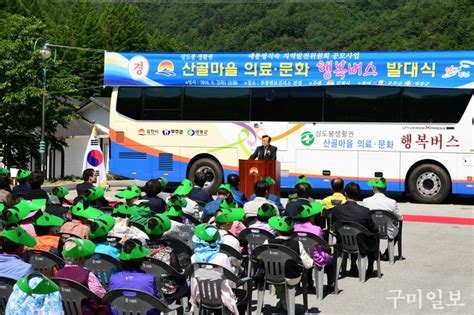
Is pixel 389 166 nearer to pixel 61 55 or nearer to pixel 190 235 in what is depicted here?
pixel 190 235

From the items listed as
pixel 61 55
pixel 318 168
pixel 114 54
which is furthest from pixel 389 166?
pixel 61 55

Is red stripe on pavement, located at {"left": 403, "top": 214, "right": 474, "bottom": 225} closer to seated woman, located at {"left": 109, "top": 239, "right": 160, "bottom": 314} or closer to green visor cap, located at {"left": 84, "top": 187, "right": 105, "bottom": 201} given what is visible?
green visor cap, located at {"left": 84, "top": 187, "right": 105, "bottom": 201}

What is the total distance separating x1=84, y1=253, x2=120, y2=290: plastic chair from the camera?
21.1ft

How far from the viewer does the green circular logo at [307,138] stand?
19641mm

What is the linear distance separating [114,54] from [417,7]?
251 ft

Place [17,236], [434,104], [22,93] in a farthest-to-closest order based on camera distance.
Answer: [22,93], [434,104], [17,236]

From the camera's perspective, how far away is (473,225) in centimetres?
1489

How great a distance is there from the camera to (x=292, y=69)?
65.1 ft

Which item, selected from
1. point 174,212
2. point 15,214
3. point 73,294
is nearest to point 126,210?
point 174,212

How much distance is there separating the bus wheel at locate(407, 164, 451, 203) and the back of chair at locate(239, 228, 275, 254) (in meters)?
11.4

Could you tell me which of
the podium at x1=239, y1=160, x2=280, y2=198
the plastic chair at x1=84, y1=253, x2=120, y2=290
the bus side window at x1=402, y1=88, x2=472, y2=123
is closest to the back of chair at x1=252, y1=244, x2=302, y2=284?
the plastic chair at x1=84, y1=253, x2=120, y2=290

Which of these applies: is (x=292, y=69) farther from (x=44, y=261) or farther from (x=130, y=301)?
(x=130, y=301)

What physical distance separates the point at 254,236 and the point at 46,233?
227cm

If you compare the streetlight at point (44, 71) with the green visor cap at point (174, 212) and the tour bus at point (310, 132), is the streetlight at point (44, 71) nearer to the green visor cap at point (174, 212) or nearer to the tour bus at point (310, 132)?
the tour bus at point (310, 132)
